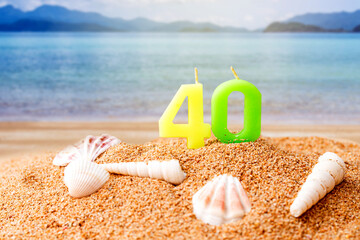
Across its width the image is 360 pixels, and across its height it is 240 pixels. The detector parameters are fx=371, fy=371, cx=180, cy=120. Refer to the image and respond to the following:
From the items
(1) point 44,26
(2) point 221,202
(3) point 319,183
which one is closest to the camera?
(2) point 221,202

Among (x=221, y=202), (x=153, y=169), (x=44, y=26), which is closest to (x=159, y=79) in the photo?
(x=153, y=169)

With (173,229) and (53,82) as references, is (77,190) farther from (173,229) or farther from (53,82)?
(53,82)

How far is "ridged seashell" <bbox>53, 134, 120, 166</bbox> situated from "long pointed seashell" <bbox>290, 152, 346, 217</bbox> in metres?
1.85

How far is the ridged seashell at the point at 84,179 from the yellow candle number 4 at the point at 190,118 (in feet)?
2.09

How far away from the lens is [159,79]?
1335 centimetres

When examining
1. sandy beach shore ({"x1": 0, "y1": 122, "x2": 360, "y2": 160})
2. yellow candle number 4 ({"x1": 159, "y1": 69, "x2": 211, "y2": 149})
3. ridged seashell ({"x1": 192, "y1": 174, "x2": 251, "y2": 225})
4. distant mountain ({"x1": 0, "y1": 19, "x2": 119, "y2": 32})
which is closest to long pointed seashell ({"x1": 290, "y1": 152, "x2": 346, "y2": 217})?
ridged seashell ({"x1": 192, "y1": 174, "x2": 251, "y2": 225})

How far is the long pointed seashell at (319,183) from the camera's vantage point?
8.09ft

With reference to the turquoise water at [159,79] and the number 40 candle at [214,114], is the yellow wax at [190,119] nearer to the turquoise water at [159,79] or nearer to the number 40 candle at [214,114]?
the number 40 candle at [214,114]

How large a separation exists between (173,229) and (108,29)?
30.3 meters

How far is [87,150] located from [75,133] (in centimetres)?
246

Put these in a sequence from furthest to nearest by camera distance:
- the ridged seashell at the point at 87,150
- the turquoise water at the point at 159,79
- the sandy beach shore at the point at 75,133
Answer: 1. the turquoise water at the point at 159,79
2. the sandy beach shore at the point at 75,133
3. the ridged seashell at the point at 87,150

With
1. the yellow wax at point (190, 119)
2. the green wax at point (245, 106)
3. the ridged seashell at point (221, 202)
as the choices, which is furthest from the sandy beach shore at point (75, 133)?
the ridged seashell at point (221, 202)

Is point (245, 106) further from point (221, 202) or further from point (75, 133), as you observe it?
point (75, 133)

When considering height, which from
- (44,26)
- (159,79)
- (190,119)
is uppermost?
(44,26)
